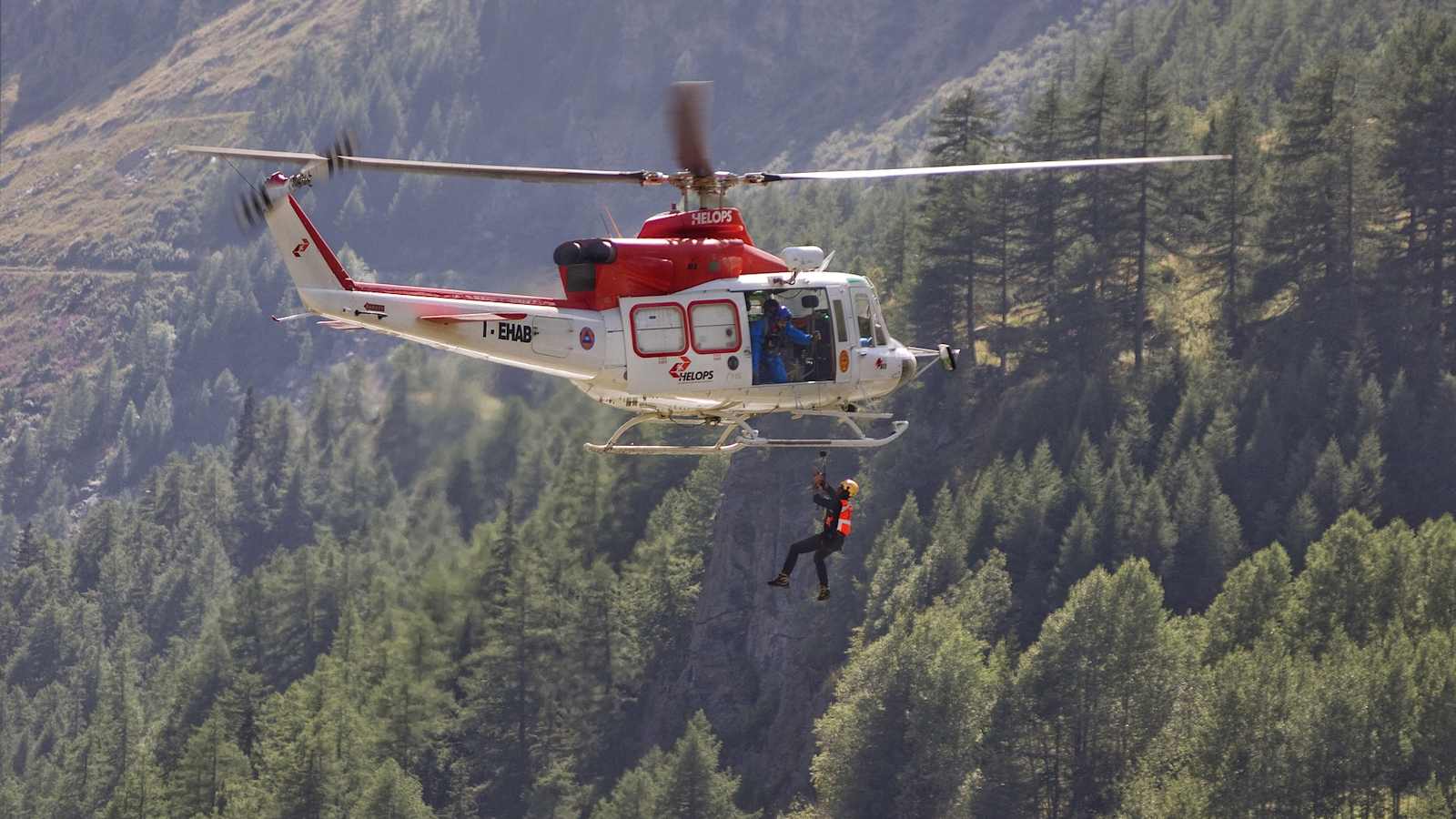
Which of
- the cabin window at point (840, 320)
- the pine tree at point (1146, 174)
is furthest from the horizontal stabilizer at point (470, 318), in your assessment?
the pine tree at point (1146, 174)

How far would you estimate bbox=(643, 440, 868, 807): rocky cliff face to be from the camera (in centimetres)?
9894

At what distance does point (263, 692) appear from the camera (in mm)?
124688

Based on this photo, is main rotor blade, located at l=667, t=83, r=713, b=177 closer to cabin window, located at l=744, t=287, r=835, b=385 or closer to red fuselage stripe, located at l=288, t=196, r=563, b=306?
cabin window, located at l=744, t=287, r=835, b=385

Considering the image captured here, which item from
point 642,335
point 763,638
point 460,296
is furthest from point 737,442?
point 763,638

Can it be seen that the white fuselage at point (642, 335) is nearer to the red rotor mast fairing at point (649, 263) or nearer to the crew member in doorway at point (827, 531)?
the red rotor mast fairing at point (649, 263)

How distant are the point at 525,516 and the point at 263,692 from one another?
1957cm

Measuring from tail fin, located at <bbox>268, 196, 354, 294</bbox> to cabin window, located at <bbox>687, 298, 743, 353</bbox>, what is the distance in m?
5.62

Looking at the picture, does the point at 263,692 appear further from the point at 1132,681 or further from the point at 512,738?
the point at 1132,681

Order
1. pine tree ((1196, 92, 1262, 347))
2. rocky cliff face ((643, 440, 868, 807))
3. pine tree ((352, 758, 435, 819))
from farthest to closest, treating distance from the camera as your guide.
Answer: pine tree ((1196, 92, 1262, 347))
pine tree ((352, 758, 435, 819))
rocky cliff face ((643, 440, 868, 807))

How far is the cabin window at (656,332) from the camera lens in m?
35.2

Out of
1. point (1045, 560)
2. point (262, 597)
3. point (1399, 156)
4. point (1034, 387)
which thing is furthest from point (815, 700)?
point (262, 597)

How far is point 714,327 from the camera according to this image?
116 feet

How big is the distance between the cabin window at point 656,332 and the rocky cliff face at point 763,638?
62415 millimetres

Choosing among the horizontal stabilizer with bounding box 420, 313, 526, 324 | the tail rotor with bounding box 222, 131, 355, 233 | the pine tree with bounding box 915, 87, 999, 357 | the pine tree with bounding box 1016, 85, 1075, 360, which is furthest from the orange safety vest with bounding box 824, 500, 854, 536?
the pine tree with bounding box 1016, 85, 1075, 360
